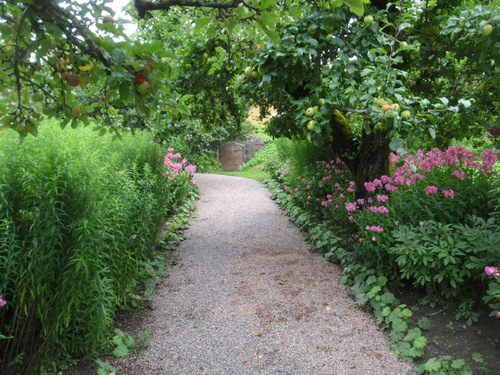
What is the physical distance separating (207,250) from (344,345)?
2.84 metres

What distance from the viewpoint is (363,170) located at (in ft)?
15.6

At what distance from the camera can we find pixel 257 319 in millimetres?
3498

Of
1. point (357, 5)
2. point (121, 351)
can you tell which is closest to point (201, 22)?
point (357, 5)

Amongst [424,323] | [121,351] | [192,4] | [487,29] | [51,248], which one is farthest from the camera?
[424,323]

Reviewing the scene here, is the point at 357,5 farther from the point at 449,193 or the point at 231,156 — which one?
the point at 231,156

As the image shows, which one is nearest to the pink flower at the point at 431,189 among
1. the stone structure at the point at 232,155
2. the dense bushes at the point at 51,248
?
the dense bushes at the point at 51,248

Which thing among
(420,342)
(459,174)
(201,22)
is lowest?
(420,342)

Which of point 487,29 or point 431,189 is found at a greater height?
point 487,29

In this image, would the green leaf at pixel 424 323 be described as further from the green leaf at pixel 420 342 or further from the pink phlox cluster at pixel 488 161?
the pink phlox cluster at pixel 488 161

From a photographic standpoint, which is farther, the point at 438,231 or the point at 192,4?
the point at 438,231

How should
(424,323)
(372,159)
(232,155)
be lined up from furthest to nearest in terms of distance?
(232,155) < (372,159) < (424,323)

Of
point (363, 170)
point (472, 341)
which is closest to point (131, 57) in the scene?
point (472, 341)

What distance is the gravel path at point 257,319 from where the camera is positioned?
9.31 feet

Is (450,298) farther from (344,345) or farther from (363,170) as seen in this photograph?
(363,170)
